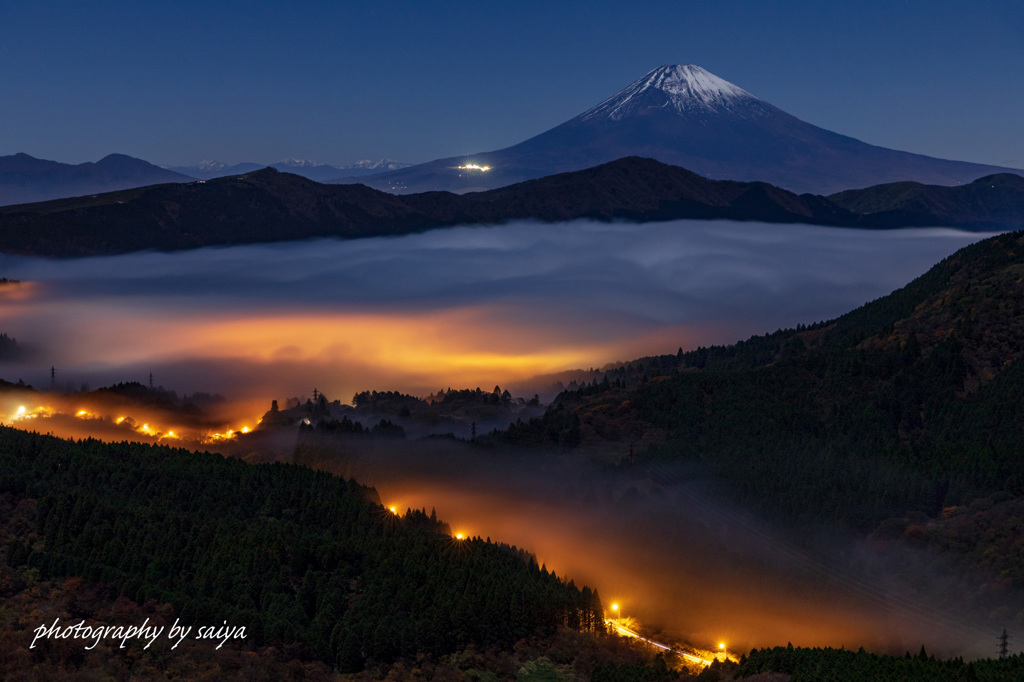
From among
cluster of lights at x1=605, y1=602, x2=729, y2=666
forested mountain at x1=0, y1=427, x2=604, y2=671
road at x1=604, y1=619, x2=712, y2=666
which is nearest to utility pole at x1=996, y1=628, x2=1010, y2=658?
cluster of lights at x1=605, y1=602, x2=729, y2=666

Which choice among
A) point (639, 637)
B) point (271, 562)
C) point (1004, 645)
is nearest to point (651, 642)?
point (639, 637)

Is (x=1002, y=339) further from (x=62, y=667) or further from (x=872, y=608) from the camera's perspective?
(x=62, y=667)

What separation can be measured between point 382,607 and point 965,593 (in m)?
82.5

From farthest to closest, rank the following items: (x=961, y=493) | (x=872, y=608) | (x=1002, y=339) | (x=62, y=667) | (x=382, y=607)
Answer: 1. (x=1002, y=339)
2. (x=961, y=493)
3. (x=872, y=608)
4. (x=382, y=607)
5. (x=62, y=667)

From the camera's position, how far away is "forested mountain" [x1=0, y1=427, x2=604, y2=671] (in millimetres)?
91625

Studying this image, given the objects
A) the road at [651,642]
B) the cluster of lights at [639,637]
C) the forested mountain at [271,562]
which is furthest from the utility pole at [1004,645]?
the forested mountain at [271,562]

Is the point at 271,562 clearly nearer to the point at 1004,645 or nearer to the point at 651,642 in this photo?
the point at 651,642

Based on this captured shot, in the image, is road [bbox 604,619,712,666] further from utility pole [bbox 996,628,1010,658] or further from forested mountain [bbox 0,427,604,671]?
utility pole [bbox 996,628,1010,658]

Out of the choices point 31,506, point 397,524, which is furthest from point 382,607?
point 31,506

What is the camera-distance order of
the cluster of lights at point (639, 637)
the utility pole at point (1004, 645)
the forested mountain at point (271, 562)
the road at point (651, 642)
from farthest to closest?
the cluster of lights at point (639, 637), the road at point (651, 642), the utility pole at point (1004, 645), the forested mountain at point (271, 562)

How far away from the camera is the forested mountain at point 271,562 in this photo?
91.6m

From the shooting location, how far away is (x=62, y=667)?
2965 inches

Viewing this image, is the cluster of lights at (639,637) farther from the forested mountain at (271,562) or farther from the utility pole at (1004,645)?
the utility pole at (1004,645)

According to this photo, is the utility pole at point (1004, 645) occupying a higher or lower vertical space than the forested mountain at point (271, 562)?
lower
